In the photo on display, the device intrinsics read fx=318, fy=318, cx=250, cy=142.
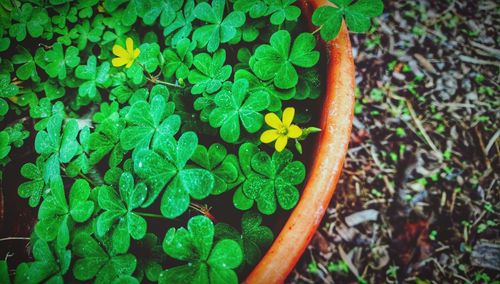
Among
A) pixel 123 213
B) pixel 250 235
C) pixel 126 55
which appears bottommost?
pixel 250 235

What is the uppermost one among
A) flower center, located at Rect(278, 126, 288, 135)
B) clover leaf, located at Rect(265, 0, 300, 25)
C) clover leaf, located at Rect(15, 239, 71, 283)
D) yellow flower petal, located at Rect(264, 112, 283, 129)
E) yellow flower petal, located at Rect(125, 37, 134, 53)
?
clover leaf, located at Rect(265, 0, 300, 25)

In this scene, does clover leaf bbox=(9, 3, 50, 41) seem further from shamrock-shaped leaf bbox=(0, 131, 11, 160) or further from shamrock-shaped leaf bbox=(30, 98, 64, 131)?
shamrock-shaped leaf bbox=(0, 131, 11, 160)

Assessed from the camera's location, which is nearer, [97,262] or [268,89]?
[97,262]

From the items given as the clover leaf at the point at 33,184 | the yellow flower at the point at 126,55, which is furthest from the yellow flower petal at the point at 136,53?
the clover leaf at the point at 33,184

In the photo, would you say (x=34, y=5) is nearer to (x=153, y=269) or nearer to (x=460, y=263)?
(x=153, y=269)

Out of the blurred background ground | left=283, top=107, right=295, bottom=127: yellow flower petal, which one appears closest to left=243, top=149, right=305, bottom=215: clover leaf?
left=283, top=107, right=295, bottom=127: yellow flower petal

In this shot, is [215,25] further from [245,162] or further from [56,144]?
[56,144]

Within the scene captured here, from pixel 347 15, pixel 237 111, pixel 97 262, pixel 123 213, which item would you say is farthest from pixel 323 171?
pixel 97 262
